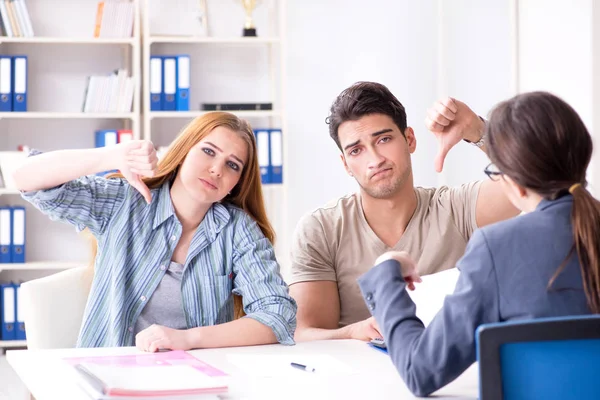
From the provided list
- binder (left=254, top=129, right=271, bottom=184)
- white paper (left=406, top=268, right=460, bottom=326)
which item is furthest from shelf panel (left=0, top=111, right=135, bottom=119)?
white paper (left=406, top=268, right=460, bottom=326)

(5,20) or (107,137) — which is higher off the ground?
(5,20)

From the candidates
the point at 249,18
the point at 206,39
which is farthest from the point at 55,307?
the point at 249,18

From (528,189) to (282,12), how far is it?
3.54 metres

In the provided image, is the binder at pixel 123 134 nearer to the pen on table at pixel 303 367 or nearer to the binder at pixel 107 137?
the binder at pixel 107 137

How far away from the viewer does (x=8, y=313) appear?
14.4ft

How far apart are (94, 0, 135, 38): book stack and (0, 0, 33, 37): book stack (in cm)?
41

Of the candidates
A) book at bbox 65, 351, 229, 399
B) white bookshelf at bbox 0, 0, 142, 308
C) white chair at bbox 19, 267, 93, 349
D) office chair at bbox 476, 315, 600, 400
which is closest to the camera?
office chair at bbox 476, 315, 600, 400

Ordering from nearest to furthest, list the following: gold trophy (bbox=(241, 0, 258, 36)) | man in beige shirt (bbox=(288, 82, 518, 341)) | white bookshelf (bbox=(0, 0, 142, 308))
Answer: man in beige shirt (bbox=(288, 82, 518, 341)) < gold trophy (bbox=(241, 0, 258, 36)) < white bookshelf (bbox=(0, 0, 142, 308))

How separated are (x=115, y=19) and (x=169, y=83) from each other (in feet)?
1.66

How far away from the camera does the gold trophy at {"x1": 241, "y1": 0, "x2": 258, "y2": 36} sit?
4.61 meters

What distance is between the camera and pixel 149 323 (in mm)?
1950

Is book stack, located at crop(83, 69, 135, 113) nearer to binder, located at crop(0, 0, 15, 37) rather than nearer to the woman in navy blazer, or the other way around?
binder, located at crop(0, 0, 15, 37)

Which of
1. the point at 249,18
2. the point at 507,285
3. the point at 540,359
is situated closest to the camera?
the point at 540,359

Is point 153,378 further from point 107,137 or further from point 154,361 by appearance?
point 107,137
